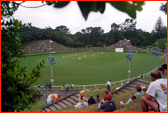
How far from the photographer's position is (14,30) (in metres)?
2.56

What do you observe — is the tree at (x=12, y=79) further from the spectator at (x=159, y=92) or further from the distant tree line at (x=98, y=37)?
the distant tree line at (x=98, y=37)

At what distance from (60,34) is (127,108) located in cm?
7659

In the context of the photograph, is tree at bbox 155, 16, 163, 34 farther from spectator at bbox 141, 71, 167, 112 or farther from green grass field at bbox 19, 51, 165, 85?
spectator at bbox 141, 71, 167, 112

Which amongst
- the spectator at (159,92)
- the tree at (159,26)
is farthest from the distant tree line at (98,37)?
the spectator at (159,92)

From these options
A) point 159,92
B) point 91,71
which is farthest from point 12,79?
point 91,71

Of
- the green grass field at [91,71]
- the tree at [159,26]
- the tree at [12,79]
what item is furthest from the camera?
the tree at [159,26]

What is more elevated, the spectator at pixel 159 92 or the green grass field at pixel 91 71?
the spectator at pixel 159 92

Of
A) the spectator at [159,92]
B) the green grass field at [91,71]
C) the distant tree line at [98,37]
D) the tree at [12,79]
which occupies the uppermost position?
the distant tree line at [98,37]

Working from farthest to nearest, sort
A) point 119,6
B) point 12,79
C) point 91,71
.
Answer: point 91,71, point 12,79, point 119,6

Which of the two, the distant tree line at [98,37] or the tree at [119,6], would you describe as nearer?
the tree at [119,6]

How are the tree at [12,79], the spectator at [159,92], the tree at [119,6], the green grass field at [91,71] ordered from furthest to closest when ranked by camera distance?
1. the green grass field at [91,71]
2. the spectator at [159,92]
3. the tree at [12,79]
4. the tree at [119,6]

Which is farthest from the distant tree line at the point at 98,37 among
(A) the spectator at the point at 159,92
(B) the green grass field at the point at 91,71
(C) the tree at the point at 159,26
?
(A) the spectator at the point at 159,92

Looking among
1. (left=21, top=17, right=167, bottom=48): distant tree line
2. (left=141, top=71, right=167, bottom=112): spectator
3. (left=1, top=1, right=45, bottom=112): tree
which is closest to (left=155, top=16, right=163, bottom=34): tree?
(left=21, top=17, right=167, bottom=48): distant tree line

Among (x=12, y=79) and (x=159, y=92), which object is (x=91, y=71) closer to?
(x=159, y=92)
